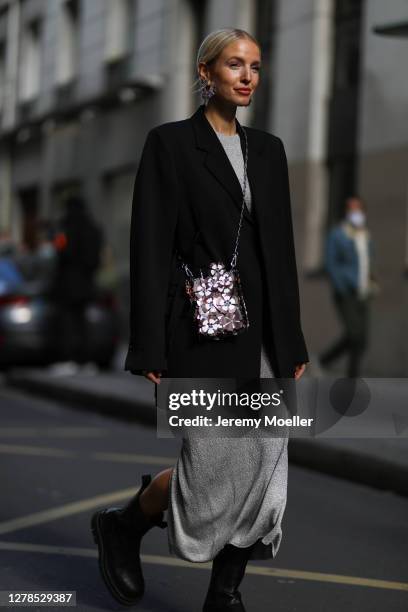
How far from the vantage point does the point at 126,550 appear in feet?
13.3

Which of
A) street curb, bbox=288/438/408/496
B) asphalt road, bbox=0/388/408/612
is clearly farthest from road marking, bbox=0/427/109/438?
street curb, bbox=288/438/408/496

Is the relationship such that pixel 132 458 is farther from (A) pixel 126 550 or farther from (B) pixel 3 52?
(B) pixel 3 52

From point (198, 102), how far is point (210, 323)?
1556 cm

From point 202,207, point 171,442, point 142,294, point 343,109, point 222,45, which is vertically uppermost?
point 343,109

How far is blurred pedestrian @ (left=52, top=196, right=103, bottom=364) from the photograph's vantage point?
1324cm

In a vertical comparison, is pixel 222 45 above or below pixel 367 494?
above

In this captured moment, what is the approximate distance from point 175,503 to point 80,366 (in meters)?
10.1

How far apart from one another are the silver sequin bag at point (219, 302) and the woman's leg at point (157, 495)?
1.66 feet

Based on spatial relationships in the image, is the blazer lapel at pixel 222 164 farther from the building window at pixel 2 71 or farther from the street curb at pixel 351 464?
the building window at pixel 2 71

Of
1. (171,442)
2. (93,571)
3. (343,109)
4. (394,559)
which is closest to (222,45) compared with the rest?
(93,571)

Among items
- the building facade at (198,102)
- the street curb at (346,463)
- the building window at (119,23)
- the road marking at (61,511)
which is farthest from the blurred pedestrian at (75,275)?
the building window at (119,23)

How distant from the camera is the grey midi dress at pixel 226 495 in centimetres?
367

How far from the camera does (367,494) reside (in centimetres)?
670

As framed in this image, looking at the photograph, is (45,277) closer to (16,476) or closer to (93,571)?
(16,476)
